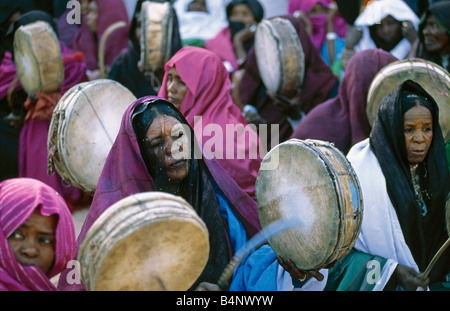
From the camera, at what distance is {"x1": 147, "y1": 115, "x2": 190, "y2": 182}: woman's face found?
3391mm

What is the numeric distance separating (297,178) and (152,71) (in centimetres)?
336

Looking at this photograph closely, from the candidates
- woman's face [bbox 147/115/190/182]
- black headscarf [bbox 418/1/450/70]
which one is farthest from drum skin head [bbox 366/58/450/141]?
woman's face [bbox 147/115/190/182]

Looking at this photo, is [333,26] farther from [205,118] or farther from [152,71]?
[205,118]

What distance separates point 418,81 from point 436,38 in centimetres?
164

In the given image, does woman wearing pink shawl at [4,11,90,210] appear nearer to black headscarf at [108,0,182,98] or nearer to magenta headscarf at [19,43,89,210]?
magenta headscarf at [19,43,89,210]

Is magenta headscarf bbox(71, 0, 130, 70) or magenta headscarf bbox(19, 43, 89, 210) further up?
magenta headscarf bbox(71, 0, 130, 70)

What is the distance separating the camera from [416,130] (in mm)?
3967

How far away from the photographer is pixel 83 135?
4.34m

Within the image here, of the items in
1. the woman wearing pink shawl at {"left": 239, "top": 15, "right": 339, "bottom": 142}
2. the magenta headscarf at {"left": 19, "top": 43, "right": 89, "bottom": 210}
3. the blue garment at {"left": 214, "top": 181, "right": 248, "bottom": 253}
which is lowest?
the magenta headscarf at {"left": 19, "top": 43, "right": 89, "bottom": 210}

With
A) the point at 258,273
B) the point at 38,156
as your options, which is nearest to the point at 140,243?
the point at 258,273

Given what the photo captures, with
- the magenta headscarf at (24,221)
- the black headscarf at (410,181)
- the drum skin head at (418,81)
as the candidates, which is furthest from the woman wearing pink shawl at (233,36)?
the magenta headscarf at (24,221)

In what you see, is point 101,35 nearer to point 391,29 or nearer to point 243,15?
point 243,15

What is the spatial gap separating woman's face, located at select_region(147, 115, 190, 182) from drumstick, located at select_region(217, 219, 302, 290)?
1.55 ft

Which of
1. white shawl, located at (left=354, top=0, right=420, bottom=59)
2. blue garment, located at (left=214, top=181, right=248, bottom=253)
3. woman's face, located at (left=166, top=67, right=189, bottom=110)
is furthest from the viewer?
white shawl, located at (left=354, top=0, right=420, bottom=59)
